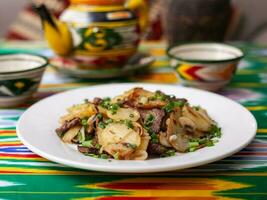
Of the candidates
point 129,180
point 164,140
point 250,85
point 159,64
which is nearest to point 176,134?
point 164,140

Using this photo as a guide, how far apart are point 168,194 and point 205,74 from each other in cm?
52

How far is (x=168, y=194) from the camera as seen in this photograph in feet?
2.45

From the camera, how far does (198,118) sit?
920mm

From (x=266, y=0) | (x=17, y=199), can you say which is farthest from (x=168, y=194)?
(x=266, y=0)

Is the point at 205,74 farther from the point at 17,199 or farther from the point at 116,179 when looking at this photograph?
the point at 17,199

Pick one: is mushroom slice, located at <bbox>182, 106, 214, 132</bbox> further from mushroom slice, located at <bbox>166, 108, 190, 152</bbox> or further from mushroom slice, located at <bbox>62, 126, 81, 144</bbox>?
mushroom slice, located at <bbox>62, 126, 81, 144</bbox>

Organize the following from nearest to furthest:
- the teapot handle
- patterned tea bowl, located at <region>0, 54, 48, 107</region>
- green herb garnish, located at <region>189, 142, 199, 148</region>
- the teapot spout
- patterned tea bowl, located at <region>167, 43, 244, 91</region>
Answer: green herb garnish, located at <region>189, 142, 199, 148</region>, patterned tea bowl, located at <region>0, 54, 48, 107</region>, patterned tea bowl, located at <region>167, 43, 244, 91</region>, the teapot spout, the teapot handle

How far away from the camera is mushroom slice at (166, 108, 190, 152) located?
2.75 feet

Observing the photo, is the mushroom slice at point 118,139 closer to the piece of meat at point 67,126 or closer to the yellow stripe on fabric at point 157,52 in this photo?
the piece of meat at point 67,126

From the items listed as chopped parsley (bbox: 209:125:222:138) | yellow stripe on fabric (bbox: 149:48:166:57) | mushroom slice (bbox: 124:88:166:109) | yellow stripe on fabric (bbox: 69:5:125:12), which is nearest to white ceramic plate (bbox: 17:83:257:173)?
chopped parsley (bbox: 209:125:222:138)

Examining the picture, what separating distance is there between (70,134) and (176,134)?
0.21m

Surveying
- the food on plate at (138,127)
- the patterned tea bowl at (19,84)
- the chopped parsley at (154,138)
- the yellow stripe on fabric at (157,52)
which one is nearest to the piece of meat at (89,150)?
the food on plate at (138,127)

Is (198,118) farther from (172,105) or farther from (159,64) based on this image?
(159,64)

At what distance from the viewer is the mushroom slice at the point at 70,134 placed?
0.89 meters
